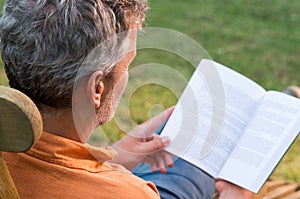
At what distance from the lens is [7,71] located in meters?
1.50

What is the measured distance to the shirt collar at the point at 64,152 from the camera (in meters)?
1.43

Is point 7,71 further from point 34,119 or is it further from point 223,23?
point 223,23

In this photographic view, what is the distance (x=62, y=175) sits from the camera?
1438 mm

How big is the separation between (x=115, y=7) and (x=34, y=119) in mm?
387

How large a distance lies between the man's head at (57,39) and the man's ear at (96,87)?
0.03 feet

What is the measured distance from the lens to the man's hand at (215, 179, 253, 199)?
5.94 ft

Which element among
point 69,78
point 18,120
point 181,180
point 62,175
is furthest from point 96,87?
point 181,180

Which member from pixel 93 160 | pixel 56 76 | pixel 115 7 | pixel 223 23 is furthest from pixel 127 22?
pixel 223 23

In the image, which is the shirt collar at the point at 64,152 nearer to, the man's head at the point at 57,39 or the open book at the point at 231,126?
the man's head at the point at 57,39

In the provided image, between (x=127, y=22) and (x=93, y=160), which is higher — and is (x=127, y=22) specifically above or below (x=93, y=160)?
above

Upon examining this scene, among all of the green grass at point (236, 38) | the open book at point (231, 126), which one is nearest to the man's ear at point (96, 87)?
the open book at point (231, 126)

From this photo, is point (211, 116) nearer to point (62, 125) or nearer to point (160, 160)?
point (160, 160)

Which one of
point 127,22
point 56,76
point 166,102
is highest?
point 127,22

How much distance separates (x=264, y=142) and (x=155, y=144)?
0.31m
